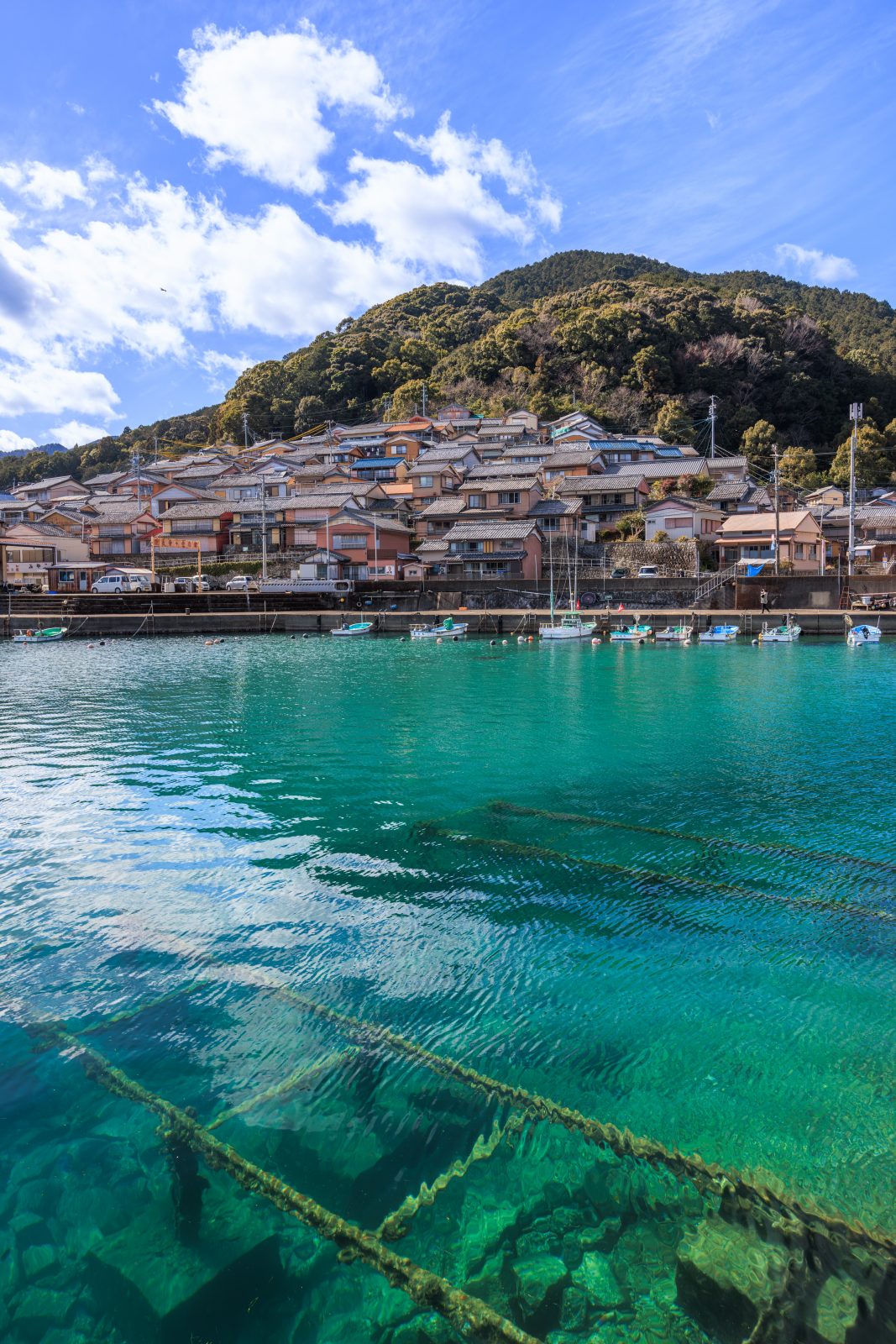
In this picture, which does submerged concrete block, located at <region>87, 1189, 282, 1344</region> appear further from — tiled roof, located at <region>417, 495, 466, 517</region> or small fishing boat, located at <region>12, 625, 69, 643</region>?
tiled roof, located at <region>417, 495, 466, 517</region>

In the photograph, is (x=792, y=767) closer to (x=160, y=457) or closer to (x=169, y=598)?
(x=169, y=598)

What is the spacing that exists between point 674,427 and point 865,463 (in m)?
21.0

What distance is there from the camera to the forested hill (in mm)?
93312

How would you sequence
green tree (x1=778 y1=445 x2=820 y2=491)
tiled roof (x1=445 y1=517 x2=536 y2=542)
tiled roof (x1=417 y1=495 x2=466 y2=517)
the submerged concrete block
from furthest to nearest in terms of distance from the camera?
green tree (x1=778 y1=445 x2=820 y2=491) → tiled roof (x1=417 y1=495 x2=466 y2=517) → tiled roof (x1=445 y1=517 x2=536 y2=542) → the submerged concrete block

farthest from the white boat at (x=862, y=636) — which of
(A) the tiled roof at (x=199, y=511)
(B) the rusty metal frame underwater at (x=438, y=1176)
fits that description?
(A) the tiled roof at (x=199, y=511)

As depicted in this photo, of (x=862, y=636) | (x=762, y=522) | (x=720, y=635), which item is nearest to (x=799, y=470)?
(x=762, y=522)

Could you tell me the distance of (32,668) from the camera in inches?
1432

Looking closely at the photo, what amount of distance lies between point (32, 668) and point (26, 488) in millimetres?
77482

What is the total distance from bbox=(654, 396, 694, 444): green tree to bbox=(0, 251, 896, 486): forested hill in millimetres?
289

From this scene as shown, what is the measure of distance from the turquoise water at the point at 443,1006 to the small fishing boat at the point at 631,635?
3007cm

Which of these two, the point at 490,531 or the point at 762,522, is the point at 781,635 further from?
the point at 490,531

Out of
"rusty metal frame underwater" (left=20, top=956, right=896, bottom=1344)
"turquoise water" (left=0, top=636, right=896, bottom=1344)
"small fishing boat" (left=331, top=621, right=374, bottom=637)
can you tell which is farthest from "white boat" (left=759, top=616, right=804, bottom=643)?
"rusty metal frame underwater" (left=20, top=956, right=896, bottom=1344)

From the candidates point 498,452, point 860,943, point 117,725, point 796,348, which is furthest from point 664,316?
point 860,943

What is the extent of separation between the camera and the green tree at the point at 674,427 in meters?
87.4
